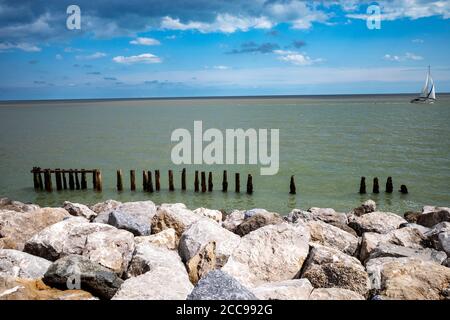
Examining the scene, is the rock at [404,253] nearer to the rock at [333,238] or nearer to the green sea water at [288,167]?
the rock at [333,238]

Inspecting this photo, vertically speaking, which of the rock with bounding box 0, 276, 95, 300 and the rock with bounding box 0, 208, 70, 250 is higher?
the rock with bounding box 0, 276, 95, 300

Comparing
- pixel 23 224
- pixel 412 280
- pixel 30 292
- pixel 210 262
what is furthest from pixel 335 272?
pixel 23 224

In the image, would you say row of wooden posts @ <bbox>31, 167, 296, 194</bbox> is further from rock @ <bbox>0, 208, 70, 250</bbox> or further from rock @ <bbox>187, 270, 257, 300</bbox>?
rock @ <bbox>187, 270, 257, 300</bbox>

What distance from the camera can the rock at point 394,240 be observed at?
9.32m

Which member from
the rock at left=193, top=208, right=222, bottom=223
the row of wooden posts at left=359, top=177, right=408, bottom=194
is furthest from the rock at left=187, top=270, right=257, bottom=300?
the row of wooden posts at left=359, top=177, right=408, bottom=194

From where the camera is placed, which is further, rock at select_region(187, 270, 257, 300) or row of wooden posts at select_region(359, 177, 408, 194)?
row of wooden posts at select_region(359, 177, 408, 194)

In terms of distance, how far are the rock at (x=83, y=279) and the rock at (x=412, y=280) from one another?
4324 mm

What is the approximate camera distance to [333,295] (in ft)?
20.5

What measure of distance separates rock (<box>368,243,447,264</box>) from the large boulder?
2.87 meters

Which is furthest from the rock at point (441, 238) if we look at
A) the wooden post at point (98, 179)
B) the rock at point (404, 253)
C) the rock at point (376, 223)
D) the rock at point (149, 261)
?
the wooden post at point (98, 179)

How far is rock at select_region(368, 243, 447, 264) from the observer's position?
8.38 meters

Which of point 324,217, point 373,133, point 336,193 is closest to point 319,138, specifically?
point 373,133
